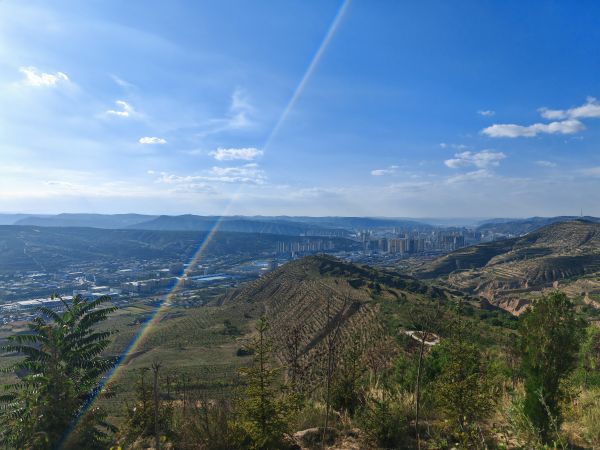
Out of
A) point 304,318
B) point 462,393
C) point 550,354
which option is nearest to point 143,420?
point 462,393

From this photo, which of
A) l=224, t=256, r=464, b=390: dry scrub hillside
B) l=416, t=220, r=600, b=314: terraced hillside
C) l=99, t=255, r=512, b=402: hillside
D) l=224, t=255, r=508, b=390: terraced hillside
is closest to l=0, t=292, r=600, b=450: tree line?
l=224, t=255, r=508, b=390: terraced hillside

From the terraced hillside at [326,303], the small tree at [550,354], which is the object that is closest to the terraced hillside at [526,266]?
the terraced hillside at [326,303]

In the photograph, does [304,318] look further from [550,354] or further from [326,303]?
[550,354]

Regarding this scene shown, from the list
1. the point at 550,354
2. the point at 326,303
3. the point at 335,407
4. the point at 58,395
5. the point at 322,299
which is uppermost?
the point at 550,354

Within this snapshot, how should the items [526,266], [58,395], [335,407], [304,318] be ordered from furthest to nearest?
[526,266]
[304,318]
[335,407]
[58,395]

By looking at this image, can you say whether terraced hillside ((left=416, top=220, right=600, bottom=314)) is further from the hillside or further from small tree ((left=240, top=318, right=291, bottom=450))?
small tree ((left=240, top=318, right=291, bottom=450))
